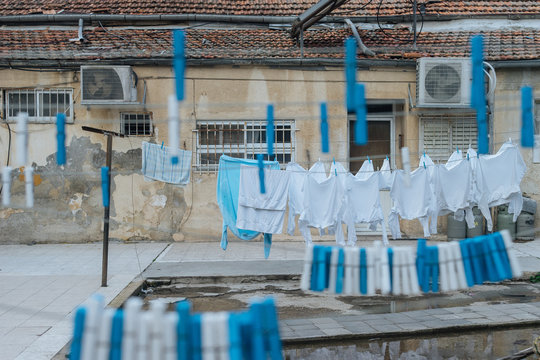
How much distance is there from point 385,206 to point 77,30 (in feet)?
27.3

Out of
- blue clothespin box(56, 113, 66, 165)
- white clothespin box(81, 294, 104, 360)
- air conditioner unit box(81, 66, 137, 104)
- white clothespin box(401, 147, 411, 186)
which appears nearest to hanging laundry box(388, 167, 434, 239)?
white clothespin box(401, 147, 411, 186)

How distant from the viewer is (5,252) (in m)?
11.9

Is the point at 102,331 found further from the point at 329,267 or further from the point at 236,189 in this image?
the point at 236,189

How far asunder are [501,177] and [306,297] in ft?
11.0

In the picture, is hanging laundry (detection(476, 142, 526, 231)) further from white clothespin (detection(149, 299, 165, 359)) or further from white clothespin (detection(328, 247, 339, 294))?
white clothespin (detection(149, 299, 165, 359))

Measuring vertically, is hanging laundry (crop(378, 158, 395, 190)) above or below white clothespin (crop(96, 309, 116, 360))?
above

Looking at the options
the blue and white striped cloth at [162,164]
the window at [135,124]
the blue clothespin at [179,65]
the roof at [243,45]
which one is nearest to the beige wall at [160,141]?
the window at [135,124]

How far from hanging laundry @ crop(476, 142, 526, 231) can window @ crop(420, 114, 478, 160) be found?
4236mm

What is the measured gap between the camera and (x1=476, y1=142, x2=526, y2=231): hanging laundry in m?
8.37

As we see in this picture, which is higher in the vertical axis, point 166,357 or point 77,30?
point 77,30

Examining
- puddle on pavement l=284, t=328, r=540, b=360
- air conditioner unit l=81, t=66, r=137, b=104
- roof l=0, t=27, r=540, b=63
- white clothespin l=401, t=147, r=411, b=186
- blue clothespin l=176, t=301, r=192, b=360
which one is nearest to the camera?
blue clothespin l=176, t=301, r=192, b=360

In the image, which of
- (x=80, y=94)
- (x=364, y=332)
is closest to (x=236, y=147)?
(x=80, y=94)

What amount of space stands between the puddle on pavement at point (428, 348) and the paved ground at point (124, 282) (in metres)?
0.17

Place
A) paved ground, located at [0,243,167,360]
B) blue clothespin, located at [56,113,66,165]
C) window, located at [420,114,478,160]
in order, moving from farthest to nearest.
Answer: window, located at [420,114,478,160], paved ground, located at [0,243,167,360], blue clothespin, located at [56,113,66,165]
